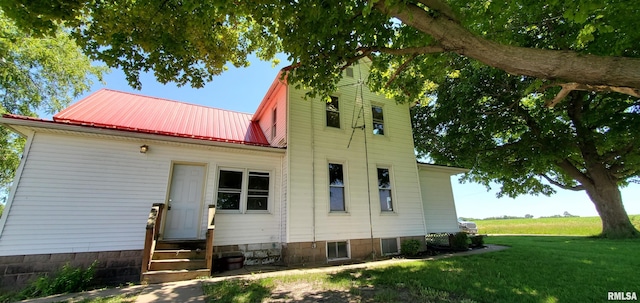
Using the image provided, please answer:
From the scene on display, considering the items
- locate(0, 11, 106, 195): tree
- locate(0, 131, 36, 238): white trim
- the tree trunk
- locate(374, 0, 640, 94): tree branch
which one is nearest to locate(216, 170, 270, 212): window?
locate(0, 131, 36, 238): white trim

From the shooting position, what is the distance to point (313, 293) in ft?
15.6

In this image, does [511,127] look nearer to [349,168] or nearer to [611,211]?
[611,211]

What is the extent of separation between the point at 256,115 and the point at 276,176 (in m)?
4.52

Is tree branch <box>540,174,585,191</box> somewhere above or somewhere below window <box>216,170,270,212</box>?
above

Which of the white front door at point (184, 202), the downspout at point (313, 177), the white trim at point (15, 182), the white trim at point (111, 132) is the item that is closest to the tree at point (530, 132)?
the downspout at point (313, 177)

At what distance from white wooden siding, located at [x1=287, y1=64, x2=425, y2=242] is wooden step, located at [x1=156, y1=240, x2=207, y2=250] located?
8.28 ft

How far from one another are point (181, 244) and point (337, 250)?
4.79 m

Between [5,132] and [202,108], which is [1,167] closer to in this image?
[5,132]

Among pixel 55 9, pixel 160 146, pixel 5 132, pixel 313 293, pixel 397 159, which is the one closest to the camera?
pixel 313 293

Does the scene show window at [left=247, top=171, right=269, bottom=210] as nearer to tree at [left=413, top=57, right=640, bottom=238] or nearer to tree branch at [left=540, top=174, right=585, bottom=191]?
tree at [left=413, top=57, right=640, bottom=238]

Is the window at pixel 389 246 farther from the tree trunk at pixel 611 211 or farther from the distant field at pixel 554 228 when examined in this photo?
the distant field at pixel 554 228

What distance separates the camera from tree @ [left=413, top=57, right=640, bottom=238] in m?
11.7

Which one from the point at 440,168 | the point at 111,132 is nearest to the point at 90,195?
the point at 111,132

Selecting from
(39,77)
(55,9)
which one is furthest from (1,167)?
(55,9)
